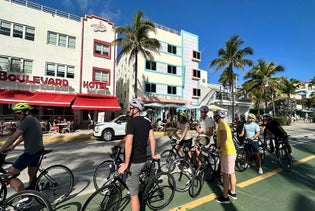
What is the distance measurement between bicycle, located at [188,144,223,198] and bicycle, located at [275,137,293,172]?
2.94 meters

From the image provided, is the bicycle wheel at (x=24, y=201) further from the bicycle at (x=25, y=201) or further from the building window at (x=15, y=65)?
the building window at (x=15, y=65)

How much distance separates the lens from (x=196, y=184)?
14.1 feet

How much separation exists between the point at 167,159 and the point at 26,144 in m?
3.43

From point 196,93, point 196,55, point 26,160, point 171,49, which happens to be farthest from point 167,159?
point 196,55

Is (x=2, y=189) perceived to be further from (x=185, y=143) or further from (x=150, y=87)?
(x=150, y=87)

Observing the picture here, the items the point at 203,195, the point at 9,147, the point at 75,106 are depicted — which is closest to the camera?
the point at 9,147

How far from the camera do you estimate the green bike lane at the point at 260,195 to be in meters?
3.74

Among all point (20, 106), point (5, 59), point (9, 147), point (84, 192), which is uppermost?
point (5, 59)

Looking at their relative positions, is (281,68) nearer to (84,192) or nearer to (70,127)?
(70,127)

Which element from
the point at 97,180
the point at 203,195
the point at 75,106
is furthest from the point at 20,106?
the point at 75,106

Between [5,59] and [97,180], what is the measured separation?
1641cm

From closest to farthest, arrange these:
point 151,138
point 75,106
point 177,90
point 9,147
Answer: point 151,138 → point 9,147 → point 75,106 → point 177,90

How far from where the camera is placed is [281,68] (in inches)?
1154

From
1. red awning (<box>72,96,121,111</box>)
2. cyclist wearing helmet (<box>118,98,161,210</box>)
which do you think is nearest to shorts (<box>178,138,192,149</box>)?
cyclist wearing helmet (<box>118,98,161,210</box>)
